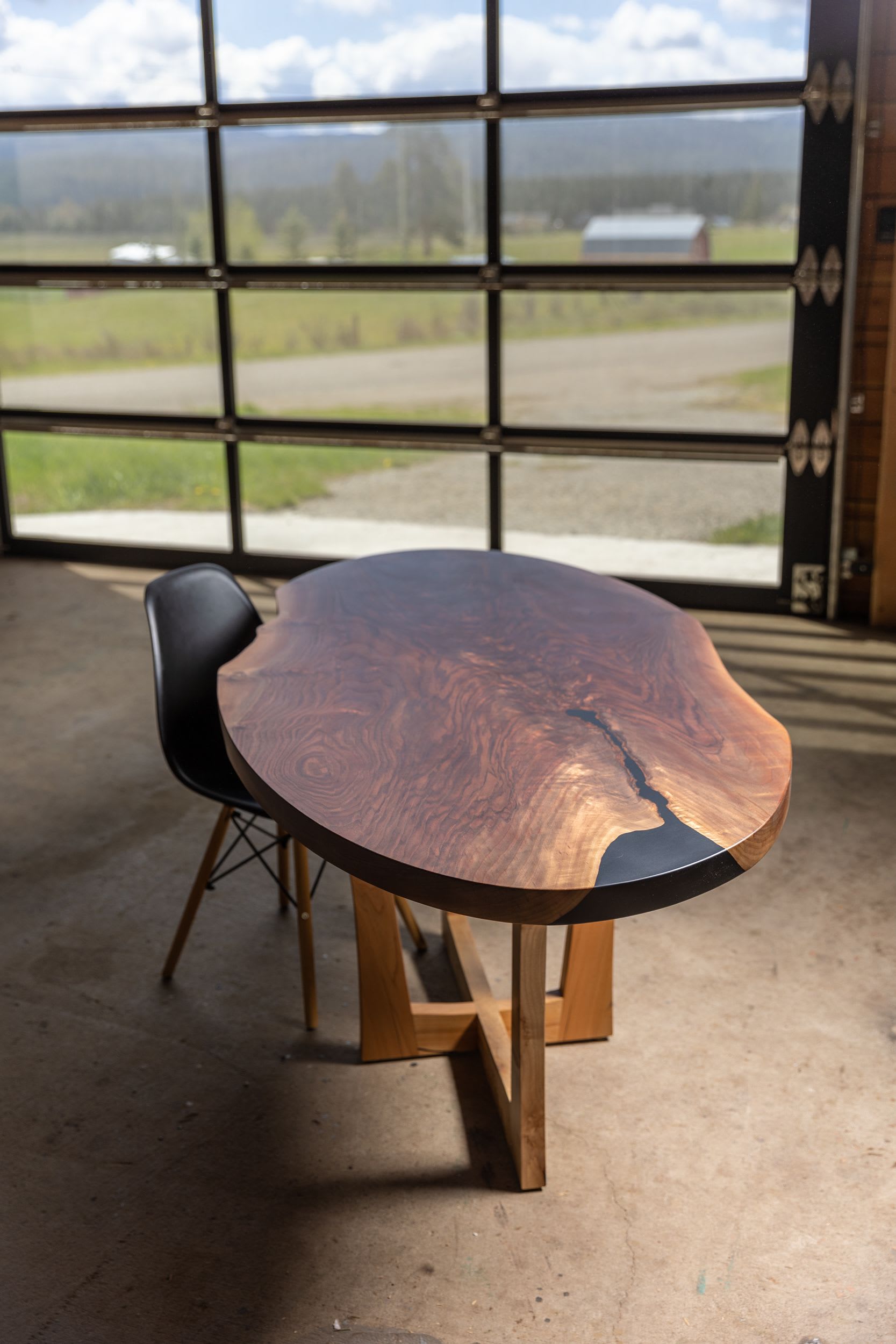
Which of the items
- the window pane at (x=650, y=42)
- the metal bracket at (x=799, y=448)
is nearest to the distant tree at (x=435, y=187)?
the window pane at (x=650, y=42)

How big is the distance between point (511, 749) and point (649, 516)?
3.37 meters

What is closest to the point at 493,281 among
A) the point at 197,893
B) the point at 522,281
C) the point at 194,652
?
the point at 522,281

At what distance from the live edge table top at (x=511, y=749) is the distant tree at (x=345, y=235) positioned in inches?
117

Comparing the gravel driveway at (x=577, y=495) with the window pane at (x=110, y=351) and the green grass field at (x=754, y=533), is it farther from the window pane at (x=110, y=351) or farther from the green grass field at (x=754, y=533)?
the window pane at (x=110, y=351)

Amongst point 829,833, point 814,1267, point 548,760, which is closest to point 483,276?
point 829,833

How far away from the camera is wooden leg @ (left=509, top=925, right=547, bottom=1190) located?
1.93m

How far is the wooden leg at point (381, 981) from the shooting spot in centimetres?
223

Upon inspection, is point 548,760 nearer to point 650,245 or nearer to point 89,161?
point 650,245

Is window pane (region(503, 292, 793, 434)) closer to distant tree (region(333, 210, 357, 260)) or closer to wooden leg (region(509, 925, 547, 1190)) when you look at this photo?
distant tree (region(333, 210, 357, 260))

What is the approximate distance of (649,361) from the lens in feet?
16.0

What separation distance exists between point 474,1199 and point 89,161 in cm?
495

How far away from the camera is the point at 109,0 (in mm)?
5234

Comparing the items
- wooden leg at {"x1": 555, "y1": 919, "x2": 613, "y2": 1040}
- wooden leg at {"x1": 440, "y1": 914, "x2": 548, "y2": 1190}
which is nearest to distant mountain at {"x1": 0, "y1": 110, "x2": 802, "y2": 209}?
wooden leg at {"x1": 555, "y1": 919, "x2": 613, "y2": 1040}

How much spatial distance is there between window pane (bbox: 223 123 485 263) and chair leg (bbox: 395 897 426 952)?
3.19m
